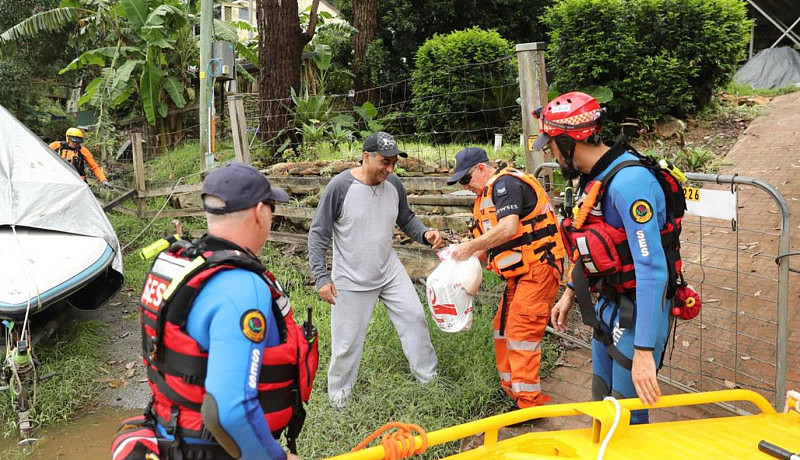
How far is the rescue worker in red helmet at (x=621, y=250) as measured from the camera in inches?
103

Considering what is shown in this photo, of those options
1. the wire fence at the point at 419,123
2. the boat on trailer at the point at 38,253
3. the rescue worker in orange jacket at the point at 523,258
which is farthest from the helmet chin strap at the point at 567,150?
the wire fence at the point at 419,123

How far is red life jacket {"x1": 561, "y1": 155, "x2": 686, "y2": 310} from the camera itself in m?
2.76

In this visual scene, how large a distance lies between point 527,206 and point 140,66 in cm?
1243

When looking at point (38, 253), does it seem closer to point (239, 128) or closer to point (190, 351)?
point (239, 128)

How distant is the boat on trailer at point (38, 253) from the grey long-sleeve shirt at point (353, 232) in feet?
8.62

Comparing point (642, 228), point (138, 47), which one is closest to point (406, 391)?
point (642, 228)

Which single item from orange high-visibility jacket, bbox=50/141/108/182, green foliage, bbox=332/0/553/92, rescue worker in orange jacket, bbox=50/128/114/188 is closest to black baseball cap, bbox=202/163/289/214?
orange high-visibility jacket, bbox=50/141/108/182

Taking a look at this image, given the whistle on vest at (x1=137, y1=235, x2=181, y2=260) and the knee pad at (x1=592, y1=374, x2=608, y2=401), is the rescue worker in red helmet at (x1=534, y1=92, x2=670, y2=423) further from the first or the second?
the whistle on vest at (x1=137, y1=235, x2=181, y2=260)

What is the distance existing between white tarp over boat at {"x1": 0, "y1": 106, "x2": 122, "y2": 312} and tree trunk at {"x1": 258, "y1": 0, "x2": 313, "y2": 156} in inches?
117

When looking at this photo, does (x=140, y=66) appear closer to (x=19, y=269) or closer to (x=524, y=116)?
(x=19, y=269)

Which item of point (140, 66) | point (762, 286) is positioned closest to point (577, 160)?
point (762, 286)

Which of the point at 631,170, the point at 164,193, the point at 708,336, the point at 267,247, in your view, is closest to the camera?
the point at 631,170

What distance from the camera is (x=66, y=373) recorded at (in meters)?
5.80

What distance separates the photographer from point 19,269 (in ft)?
19.4
